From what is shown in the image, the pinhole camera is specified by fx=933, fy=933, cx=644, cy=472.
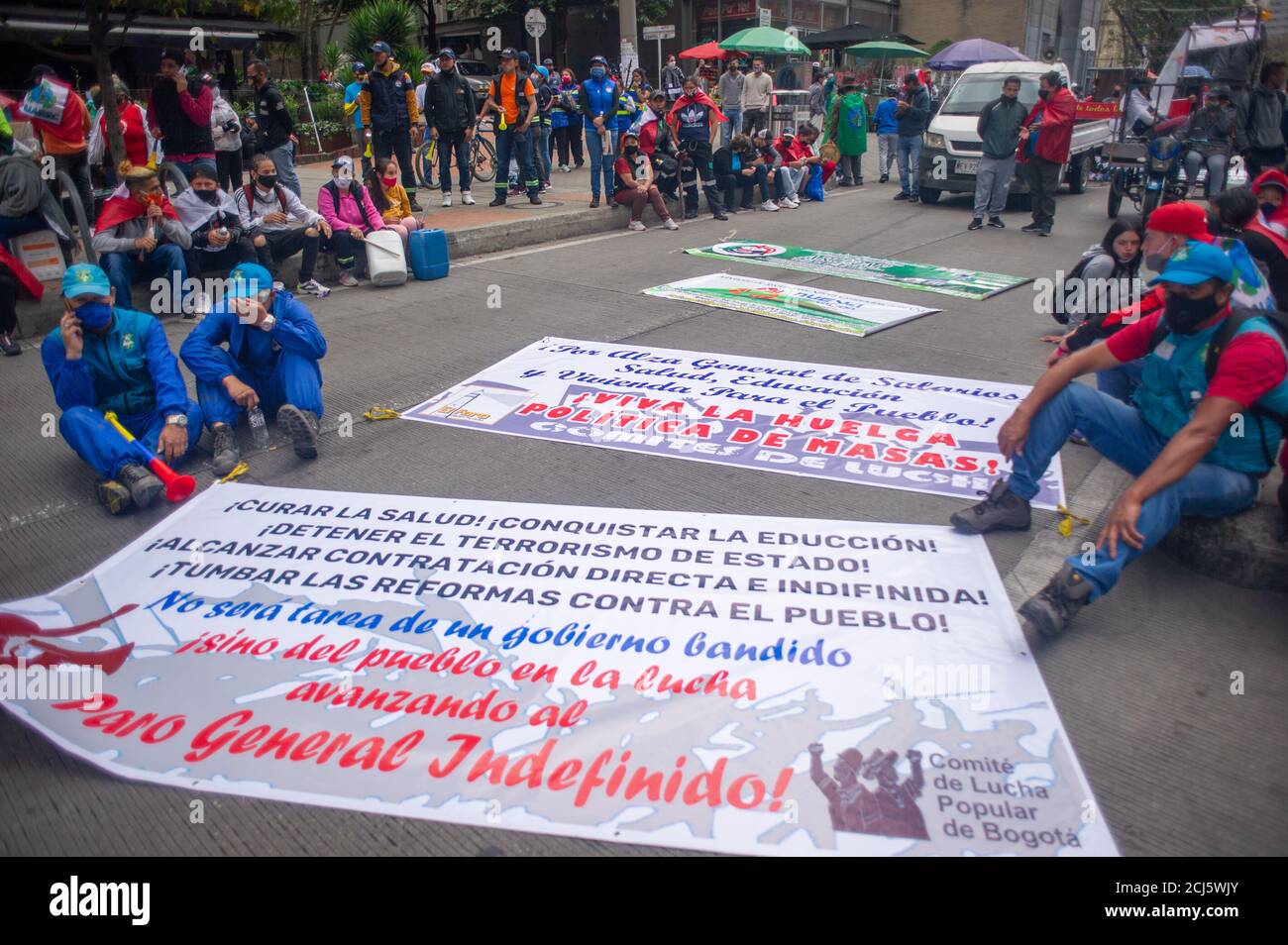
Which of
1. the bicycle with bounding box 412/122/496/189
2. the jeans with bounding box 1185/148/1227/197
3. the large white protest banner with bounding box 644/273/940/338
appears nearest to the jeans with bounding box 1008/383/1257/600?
the large white protest banner with bounding box 644/273/940/338

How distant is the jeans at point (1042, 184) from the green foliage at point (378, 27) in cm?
1534

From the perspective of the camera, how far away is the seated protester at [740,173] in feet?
43.5

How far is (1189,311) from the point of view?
11.2ft

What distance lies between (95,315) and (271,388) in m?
0.98

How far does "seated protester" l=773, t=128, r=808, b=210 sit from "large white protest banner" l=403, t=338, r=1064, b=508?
8449 mm

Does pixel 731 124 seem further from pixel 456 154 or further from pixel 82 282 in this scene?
pixel 82 282

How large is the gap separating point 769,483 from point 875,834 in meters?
2.34

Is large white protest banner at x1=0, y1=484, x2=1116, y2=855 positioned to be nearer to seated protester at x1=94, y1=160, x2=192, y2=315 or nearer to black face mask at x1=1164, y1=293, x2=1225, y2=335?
black face mask at x1=1164, y1=293, x2=1225, y2=335

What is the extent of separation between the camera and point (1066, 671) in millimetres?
3176

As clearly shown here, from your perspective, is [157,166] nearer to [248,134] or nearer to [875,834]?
[248,134]

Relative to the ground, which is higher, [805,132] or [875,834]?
[805,132]

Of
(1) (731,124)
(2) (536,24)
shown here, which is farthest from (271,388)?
(2) (536,24)

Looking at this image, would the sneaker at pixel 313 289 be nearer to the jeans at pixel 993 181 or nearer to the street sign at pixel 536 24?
the jeans at pixel 993 181
